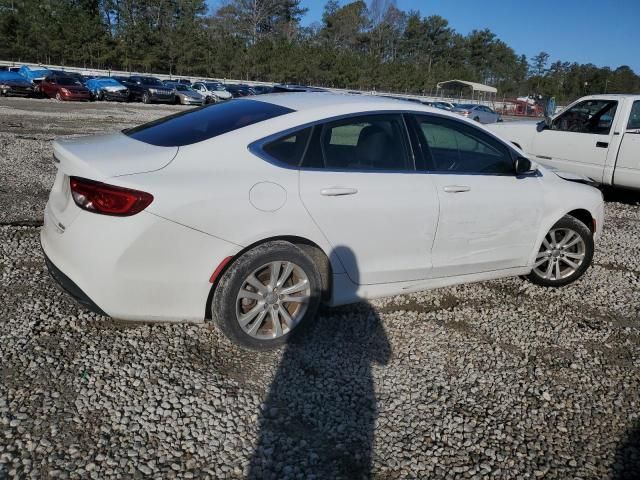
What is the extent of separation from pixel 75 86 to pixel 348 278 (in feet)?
105

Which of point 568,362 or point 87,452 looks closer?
point 87,452

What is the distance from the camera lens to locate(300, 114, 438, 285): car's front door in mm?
3438

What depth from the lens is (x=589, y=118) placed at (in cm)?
896

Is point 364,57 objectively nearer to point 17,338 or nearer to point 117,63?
point 117,63

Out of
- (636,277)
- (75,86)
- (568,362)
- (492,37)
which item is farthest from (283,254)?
(492,37)

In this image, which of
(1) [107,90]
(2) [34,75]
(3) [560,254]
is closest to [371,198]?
(3) [560,254]

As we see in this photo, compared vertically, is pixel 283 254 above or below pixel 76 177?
below

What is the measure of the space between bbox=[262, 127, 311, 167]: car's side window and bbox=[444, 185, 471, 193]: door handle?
113 centimetres

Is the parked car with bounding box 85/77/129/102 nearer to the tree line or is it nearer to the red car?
the red car

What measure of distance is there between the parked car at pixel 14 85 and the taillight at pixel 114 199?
3167 centimetres

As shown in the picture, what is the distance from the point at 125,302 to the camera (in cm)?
306

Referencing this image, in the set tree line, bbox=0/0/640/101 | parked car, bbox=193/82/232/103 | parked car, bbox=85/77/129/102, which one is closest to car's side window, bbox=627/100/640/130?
parked car, bbox=85/77/129/102

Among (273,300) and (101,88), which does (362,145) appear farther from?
(101,88)

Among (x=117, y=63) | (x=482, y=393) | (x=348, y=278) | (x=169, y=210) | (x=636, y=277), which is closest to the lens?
(x=169, y=210)
